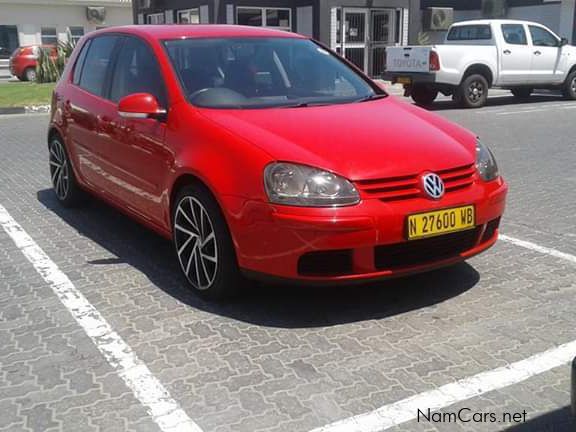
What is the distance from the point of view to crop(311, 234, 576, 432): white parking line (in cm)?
268

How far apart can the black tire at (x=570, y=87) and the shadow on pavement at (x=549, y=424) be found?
15.3 m

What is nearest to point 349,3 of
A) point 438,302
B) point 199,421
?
point 438,302

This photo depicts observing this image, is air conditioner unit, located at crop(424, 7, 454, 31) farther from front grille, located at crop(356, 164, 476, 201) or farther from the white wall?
the white wall

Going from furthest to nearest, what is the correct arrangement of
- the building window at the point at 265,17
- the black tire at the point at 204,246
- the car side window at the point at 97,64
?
1. the building window at the point at 265,17
2. the car side window at the point at 97,64
3. the black tire at the point at 204,246

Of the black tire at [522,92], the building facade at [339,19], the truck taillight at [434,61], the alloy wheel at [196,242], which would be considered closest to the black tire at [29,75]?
the building facade at [339,19]

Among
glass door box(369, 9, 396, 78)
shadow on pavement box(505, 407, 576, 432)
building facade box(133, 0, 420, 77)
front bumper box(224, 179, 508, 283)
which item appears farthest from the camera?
glass door box(369, 9, 396, 78)

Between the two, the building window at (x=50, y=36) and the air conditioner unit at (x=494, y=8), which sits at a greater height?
the air conditioner unit at (x=494, y=8)

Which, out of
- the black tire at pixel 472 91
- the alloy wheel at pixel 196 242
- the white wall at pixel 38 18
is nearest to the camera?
the alloy wheel at pixel 196 242

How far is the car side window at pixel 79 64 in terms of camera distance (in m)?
5.70

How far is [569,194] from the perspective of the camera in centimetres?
650

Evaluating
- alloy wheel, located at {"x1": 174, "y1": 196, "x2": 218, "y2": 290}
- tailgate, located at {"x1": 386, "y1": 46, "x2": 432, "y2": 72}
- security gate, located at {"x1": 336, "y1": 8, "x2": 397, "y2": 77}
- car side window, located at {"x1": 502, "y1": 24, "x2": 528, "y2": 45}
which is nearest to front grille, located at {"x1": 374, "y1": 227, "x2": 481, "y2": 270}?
alloy wheel, located at {"x1": 174, "y1": 196, "x2": 218, "y2": 290}

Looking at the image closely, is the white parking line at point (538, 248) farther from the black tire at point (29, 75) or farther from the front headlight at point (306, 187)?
the black tire at point (29, 75)

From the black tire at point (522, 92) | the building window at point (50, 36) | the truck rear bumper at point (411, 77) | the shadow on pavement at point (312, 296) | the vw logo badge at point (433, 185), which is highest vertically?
the building window at point (50, 36)

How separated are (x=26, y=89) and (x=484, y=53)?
12.4 metres
